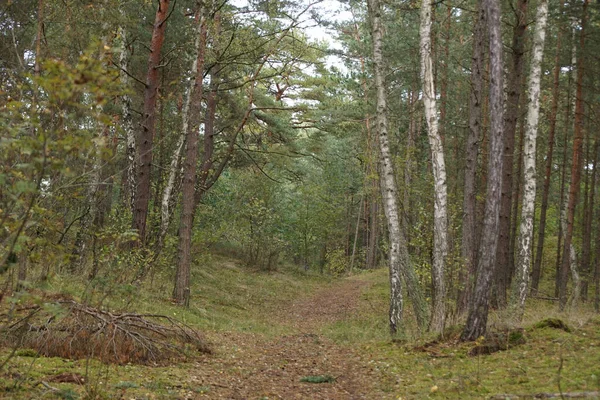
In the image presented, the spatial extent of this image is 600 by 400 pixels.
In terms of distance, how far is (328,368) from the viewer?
8.31m

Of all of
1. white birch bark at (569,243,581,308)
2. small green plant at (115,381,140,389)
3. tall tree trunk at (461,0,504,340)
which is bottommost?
small green plant at (115,381,140,389)

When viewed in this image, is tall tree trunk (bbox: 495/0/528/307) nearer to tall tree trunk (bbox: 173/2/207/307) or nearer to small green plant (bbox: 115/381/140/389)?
tall tree trunk (bbox: 173/2/207/307)

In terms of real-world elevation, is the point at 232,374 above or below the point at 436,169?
below

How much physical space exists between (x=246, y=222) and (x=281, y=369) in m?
17.6

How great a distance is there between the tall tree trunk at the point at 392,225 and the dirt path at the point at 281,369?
1545mm

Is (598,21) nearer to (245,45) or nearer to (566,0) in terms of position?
(566,0)

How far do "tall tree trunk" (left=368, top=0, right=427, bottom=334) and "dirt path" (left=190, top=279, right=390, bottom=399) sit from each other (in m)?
1.54

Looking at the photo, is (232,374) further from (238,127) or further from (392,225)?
(238,127)

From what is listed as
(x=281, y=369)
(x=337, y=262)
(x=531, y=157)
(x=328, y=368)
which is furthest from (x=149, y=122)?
(x=337, y=262)

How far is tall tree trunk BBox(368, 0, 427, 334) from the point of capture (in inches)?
421

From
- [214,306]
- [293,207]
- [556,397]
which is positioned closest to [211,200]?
[214,306]

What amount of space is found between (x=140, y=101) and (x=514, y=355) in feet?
49.9

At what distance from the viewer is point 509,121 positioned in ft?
43.0

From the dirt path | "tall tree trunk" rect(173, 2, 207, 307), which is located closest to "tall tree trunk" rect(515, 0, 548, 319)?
the dirt path
